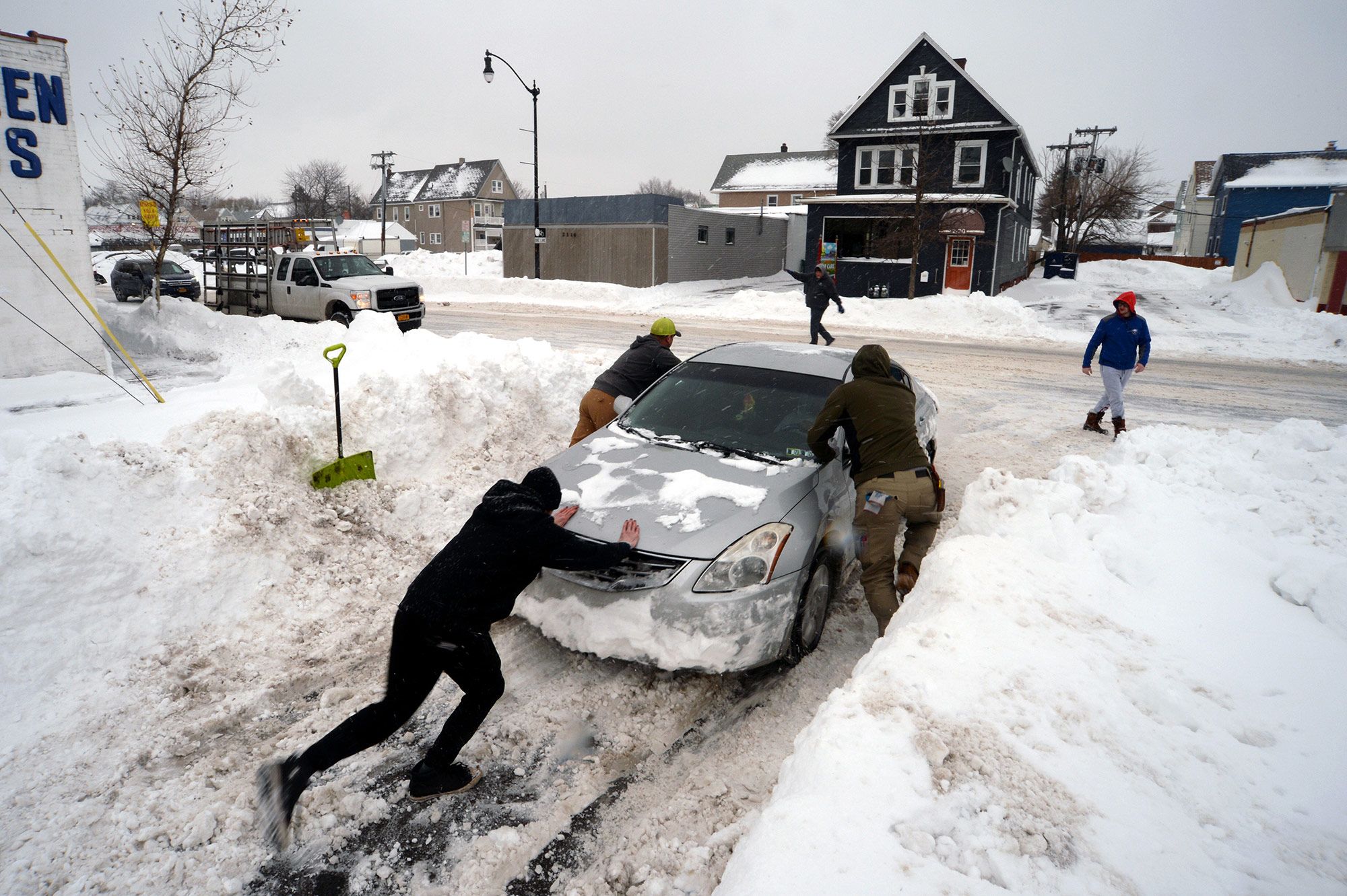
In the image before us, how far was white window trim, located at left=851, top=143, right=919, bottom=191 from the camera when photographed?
28.6 metres

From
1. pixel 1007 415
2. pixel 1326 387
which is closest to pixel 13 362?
pixel 1007 415

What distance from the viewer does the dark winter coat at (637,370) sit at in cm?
633

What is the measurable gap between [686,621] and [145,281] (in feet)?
96.8

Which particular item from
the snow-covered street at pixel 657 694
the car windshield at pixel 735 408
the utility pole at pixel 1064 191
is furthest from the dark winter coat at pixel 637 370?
the utility pole at pixel 1064 191

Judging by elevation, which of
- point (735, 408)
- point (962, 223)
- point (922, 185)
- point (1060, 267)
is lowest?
point (735, 408)

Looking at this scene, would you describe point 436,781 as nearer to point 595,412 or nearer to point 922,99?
point 595,412

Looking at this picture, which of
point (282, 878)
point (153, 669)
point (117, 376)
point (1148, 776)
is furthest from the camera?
point (117, 376)

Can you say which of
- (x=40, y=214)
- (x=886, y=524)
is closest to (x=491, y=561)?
(x=886, y=524)

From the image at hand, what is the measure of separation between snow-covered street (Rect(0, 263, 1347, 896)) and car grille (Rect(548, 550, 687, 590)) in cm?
65

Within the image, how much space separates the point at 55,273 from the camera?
9.25 meters

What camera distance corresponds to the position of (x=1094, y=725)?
284cm

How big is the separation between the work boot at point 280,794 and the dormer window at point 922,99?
1202 inches

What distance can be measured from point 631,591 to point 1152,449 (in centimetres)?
455

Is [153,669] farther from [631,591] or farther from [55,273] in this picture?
[55,273]
